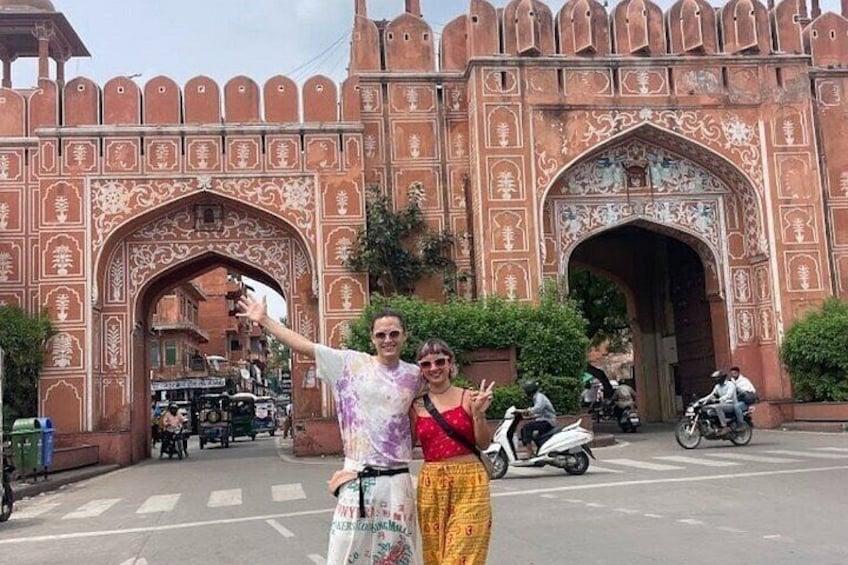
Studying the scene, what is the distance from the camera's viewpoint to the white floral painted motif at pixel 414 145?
21.1m

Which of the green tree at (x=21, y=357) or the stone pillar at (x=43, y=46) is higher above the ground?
the stone pillar at (x=43, y=46)

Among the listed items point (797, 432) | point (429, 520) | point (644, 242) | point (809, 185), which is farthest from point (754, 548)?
point (644, 242)

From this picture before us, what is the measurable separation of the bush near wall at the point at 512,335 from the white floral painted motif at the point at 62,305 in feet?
19.7

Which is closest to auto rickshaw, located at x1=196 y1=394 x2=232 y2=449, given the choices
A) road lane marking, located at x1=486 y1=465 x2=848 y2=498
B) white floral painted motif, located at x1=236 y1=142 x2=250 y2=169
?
white floral painted motif, located at x1=236 y1=142 x2=250 y2=169

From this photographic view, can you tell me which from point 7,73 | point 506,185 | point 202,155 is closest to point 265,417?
point 7,73

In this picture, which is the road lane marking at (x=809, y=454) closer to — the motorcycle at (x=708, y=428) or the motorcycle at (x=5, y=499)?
the motorcycle at (x=708, y=428)

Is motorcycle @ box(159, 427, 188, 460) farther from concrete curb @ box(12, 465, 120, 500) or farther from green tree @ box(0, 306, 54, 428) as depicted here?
green tree @ box(0, 306, 54, 428)

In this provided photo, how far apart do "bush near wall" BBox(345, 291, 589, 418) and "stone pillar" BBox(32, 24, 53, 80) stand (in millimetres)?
10590

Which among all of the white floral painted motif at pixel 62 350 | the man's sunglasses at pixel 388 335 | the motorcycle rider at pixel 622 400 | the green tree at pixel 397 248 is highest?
the green tree at pixel 397 248

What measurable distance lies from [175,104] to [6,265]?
16.5 ft

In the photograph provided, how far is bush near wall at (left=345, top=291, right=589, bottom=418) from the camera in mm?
17969

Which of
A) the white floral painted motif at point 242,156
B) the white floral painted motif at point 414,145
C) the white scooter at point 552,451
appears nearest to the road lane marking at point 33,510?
the white scooter at point 552,451

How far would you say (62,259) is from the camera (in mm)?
19609

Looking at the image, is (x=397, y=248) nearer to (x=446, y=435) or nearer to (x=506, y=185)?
(x=506, y=185)
